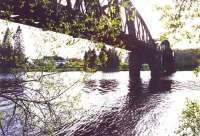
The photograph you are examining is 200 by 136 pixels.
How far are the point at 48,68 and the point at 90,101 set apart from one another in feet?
126

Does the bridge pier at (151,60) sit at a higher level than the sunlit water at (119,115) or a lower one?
higher

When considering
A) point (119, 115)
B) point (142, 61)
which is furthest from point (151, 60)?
point (119, 115)

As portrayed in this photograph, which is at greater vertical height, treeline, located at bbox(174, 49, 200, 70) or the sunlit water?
treeline, located at bbox(174, 49, 200, 70)

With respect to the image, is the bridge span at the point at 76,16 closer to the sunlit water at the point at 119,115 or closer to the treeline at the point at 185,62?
the sunlit water at the point at 119,115

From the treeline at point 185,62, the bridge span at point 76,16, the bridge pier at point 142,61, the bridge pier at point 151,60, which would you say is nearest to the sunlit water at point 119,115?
the bridge span at point 76,16

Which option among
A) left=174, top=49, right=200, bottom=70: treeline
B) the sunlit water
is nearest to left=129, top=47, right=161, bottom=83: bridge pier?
the sunlit water

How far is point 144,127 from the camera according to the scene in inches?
1380

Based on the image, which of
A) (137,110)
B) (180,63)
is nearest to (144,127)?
(137,110)

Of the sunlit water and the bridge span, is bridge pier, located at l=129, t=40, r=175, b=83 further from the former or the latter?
the bridge span

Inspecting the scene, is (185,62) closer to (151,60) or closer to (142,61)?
(151,60)

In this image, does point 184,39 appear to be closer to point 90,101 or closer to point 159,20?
point 159,20

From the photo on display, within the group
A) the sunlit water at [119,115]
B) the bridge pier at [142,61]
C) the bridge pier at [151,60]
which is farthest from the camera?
the bridge pier at [151,60]

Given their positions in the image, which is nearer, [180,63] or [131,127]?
[131,127]

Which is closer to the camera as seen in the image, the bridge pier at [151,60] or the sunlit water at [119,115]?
the sunlit water at [119,115]
